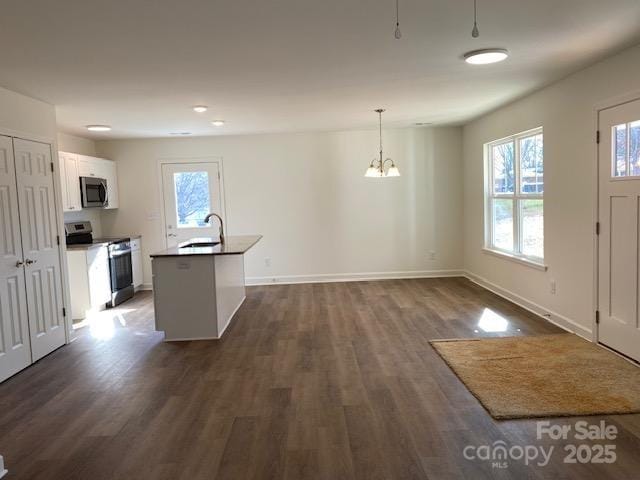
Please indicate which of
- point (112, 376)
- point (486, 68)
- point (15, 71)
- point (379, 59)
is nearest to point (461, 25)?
point (379, 59)

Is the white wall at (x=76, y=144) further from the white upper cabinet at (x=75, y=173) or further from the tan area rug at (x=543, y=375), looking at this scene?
the tan area rug at (x=543, y=375)

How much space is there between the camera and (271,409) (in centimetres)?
304

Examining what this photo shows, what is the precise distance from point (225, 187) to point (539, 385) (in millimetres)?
5492

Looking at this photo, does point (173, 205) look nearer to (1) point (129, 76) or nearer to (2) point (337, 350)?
(1) point (129, 76)

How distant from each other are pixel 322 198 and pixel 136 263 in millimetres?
3107

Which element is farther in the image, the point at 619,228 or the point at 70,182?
the point at 70,182

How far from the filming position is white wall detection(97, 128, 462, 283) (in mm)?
7391

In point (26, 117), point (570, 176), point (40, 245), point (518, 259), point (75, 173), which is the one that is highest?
point (26, 117)

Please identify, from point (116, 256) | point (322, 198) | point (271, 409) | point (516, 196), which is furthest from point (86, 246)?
point (516, 196)

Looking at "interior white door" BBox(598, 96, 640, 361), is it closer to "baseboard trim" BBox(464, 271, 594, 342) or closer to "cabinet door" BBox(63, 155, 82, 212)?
"baseboard trim" BBox(464, 271, 594, 342)

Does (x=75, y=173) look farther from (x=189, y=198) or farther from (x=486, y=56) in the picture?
(x=486, y=56)

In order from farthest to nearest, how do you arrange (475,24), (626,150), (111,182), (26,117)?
(111,182) → (26,117) → (626,150) → (475,24)

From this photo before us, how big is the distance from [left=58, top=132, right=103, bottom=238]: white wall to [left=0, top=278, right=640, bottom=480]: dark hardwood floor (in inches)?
88.5

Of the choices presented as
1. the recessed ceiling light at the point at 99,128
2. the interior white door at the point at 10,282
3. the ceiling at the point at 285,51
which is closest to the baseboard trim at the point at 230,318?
the interior white door at the point at 10,282
